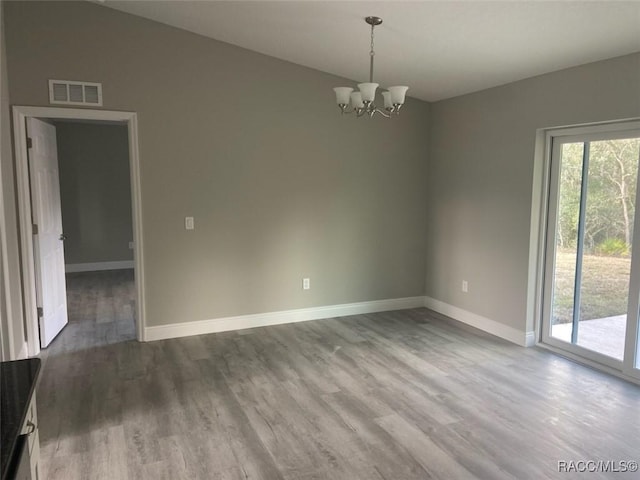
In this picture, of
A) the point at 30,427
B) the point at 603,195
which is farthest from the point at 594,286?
the point at 30,427

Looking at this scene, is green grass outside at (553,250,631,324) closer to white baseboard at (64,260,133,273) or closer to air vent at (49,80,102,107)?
air vent at (49,80,102,107)

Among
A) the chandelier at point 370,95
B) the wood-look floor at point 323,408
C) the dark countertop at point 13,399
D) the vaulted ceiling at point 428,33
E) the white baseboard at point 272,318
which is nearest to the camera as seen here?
the dark countertop at point 13,399

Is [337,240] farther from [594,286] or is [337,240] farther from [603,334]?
[603,334]

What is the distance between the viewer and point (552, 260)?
426 cm

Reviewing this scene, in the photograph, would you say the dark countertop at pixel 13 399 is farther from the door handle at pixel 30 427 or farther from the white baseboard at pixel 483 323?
the white baseboard at pixel 483 323

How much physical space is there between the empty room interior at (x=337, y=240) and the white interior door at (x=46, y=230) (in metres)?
0.04

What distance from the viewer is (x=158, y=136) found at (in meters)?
4.32

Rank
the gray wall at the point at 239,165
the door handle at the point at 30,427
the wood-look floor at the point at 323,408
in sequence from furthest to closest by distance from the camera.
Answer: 1. the gray wall at the point at 239,165
2. the wood-look floor at the point at 323,408
3. the door handle at the point at 30,427

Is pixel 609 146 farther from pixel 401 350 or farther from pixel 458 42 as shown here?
pixel 401 350

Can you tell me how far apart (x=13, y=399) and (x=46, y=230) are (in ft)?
11.0

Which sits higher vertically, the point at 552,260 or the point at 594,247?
the point at 594,247

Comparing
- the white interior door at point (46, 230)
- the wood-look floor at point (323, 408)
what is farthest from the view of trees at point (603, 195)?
the white interior door at point (46, 230)

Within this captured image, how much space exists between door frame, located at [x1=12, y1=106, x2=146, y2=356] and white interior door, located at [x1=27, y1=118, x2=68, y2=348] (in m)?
0.08

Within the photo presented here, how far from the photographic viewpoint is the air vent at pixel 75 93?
395cm
